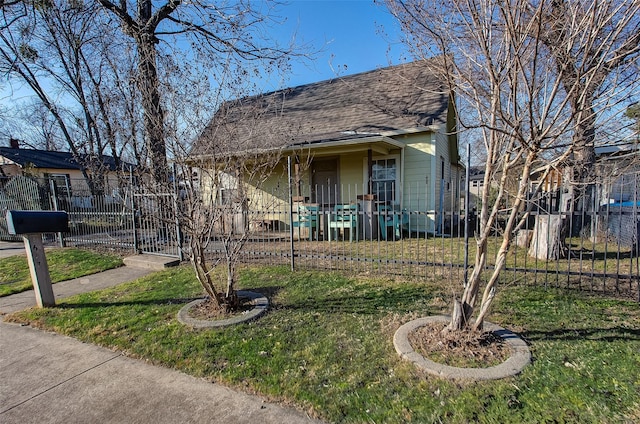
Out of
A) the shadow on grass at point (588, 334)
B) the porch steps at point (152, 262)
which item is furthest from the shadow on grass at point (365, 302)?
the porch steps at point (152, 262)

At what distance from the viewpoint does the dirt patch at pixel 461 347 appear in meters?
2.69

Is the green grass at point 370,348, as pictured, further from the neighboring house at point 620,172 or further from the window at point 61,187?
the window at point 61,187

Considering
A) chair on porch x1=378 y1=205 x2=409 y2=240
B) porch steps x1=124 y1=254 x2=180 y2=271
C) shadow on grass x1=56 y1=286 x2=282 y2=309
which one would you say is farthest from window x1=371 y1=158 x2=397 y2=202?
shadow on grass x1=56 y1=286 x2=282 y2=309

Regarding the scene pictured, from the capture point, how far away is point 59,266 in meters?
6.89

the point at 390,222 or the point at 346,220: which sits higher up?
the point at 346,220

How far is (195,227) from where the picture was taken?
374cm

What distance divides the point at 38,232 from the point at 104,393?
2797 millimetres

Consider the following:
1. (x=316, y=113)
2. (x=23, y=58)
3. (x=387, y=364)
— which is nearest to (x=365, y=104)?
(x=316, y=113)

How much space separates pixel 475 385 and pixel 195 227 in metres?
3.20

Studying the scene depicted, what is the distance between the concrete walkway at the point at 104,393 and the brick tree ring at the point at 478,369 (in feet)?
3.62

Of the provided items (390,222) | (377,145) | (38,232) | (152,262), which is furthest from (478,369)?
(377,145)

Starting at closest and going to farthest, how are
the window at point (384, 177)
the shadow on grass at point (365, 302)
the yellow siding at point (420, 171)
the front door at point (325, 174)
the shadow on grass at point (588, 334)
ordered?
the shadow on grass at point (588, 334), the shadow on grass at point (365, 302), the yellow siding at point (420, 171), the window at point (384, 177), the front door at point (325, 174)

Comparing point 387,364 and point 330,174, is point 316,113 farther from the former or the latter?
point 387,364

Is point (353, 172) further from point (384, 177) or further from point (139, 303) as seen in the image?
point (139, 303)
